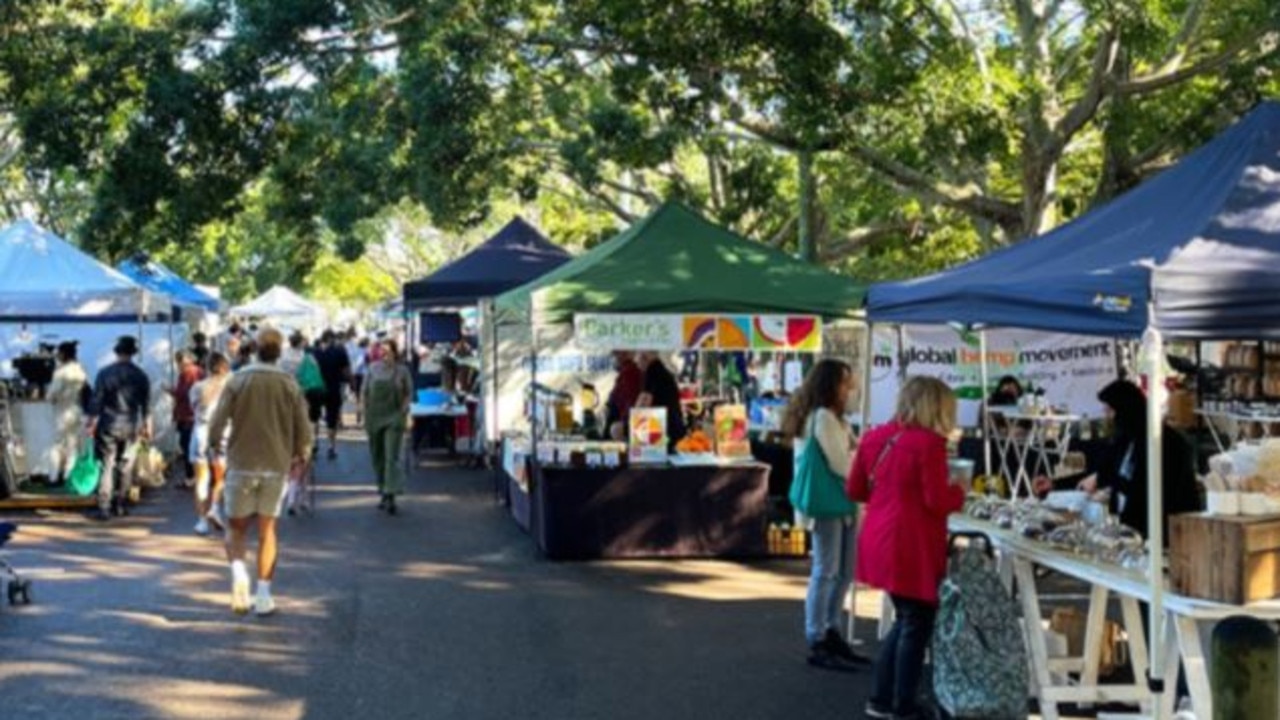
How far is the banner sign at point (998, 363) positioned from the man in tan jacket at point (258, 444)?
5.46 meters

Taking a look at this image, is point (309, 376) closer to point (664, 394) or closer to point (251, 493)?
point (664, 394)

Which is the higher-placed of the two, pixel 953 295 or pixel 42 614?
pixel 953 295

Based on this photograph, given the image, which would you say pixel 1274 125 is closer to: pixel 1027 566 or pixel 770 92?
pixel 1027 566

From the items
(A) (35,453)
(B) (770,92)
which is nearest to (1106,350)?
(B) (770,92)

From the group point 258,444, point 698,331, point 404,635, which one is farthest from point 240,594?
point 698,331

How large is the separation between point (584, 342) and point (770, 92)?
3861 millimetres

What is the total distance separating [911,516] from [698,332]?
534 cm

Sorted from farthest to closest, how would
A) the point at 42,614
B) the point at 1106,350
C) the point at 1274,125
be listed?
the point at 1106,350
the point at 42,614
the point at 1274,125

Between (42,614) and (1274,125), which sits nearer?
(1274,125)

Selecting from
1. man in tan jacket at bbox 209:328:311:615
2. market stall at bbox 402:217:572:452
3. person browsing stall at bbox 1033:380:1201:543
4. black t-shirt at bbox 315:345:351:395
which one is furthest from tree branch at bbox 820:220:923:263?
person browsing stall at bbox 1033:380:1201:543

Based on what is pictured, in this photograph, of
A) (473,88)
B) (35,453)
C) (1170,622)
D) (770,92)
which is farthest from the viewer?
(473,88)

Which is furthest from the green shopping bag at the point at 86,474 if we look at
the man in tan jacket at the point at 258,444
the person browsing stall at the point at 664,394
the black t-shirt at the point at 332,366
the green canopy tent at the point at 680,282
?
the man in tan jacket at the point at 258,444

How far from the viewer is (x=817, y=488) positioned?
829 centimetres

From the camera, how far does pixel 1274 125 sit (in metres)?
7.17
